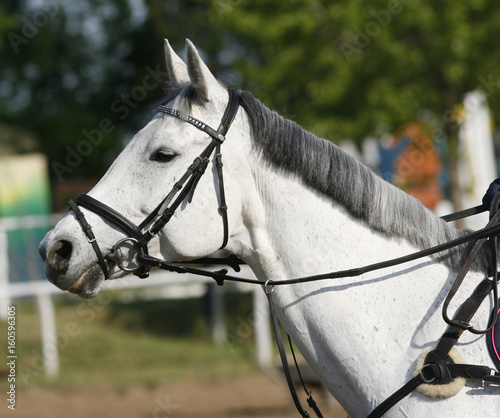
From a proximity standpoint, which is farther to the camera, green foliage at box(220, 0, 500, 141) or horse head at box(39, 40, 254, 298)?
green foliage at box(220, 0, 500, 141)

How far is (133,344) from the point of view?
37.9 ft

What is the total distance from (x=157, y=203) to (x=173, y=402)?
6.25 metres

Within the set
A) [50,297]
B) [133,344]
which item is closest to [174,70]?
[50,297]

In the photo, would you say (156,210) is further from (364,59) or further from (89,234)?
(364,59)

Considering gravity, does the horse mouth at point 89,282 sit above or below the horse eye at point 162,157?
below

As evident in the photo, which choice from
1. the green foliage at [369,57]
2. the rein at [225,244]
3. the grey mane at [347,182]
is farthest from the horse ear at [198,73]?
the green foliage at [369,57]

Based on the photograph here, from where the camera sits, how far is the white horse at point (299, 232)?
2.74 metres

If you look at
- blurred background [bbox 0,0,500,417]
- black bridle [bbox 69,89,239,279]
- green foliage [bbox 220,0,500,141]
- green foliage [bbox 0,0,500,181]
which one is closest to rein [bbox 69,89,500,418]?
black bridle [bbox 69,89,239,279]

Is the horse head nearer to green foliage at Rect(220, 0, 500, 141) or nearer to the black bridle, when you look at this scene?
the black bridle

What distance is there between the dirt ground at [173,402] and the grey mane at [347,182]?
18.4 ft

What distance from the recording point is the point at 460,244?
2.81 metres

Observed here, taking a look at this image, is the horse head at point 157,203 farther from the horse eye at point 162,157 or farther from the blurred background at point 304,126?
the blurred background at point 304,126

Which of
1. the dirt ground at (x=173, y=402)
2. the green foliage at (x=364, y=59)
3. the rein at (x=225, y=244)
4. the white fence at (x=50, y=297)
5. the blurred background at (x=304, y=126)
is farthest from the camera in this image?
the white fence at (x=50, y=297)

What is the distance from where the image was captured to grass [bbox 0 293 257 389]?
961 cm
